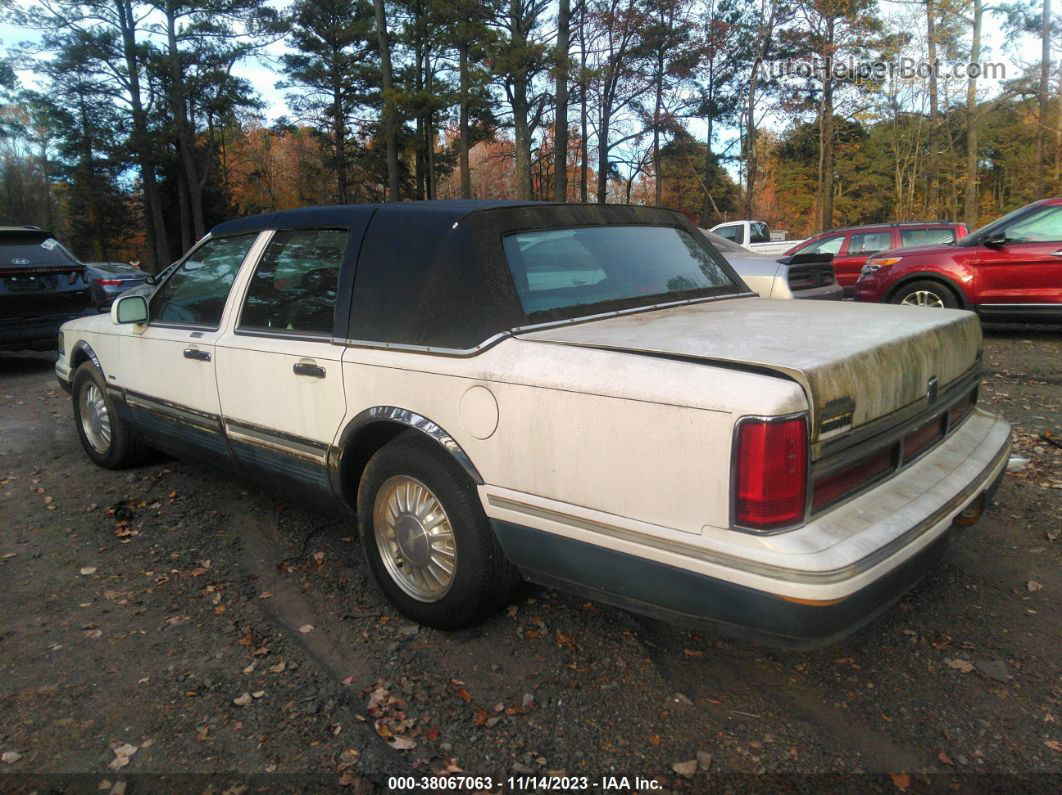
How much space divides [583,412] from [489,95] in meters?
23.6

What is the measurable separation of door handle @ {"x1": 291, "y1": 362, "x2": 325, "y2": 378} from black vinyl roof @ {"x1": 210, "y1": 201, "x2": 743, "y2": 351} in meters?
0.17

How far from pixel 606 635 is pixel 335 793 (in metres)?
1.18

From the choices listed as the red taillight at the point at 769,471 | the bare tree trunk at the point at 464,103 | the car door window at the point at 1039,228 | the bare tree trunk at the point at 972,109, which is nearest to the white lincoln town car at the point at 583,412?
the red taillight at the point at 769,471

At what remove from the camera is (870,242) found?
46.1 feet

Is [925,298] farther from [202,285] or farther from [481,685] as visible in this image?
[481,685]

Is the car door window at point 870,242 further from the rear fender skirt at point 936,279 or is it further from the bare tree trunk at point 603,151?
the bare tree trunk at point 603,151

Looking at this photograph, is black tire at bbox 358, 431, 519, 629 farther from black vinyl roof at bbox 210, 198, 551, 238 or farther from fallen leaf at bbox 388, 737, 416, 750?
black vinyl roof at bbox 210, 198, 551, 238

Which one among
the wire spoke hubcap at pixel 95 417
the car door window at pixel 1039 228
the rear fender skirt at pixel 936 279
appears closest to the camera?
the wire spoke hubcap at pixel 95 417

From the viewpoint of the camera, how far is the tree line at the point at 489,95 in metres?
24.2

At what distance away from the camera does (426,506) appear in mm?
2873

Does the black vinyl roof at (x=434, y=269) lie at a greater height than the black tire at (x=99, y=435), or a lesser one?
greater

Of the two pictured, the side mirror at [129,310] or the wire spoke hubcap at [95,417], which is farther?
the wire spoke hubcap at [95,417]

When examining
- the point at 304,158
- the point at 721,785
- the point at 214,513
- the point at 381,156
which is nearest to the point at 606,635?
the point at 721,785

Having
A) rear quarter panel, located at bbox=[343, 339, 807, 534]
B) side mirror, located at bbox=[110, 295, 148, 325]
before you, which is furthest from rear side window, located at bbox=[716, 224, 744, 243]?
rear quarter panel, located at bbox=[343, 339, 807, 534]
